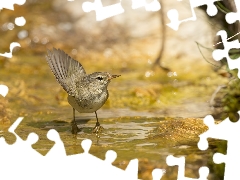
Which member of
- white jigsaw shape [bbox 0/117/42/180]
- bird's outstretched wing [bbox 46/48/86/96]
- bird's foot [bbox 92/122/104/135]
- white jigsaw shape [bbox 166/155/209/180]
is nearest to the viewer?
white jigsaw shape [bbox 166/155/209/180]

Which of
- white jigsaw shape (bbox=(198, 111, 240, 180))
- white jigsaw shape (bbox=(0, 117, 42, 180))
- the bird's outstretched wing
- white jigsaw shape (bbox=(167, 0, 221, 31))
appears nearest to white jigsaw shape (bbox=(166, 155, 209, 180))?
white jigsaw shape (bbox=(198, 111, 240, 180))

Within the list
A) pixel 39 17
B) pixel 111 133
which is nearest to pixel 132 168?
pixel 111 133

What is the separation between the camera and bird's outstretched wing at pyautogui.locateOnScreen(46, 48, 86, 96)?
7.83 metres

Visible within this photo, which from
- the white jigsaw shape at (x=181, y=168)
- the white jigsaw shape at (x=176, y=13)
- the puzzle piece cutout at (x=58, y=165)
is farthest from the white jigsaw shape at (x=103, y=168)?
the white jigsaw shape at (x=176, y=13)

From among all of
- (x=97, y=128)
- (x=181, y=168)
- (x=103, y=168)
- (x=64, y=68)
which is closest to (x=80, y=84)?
(x=64, y=68)

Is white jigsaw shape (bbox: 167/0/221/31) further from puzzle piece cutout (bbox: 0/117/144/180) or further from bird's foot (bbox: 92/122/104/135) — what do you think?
puzzle piece cutout (bbox: 0/117/144/180)

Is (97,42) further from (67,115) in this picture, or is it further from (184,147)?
(184,147)

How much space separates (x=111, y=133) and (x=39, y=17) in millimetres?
6473

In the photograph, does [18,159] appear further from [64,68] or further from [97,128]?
[64,68]

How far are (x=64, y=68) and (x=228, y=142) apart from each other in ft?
8.93

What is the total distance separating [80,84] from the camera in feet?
25.2

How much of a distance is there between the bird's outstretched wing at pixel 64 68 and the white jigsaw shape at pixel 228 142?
2253 millimetres

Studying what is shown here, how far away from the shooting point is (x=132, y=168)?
5.50 meters

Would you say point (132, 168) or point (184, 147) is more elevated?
point (132, 168)
